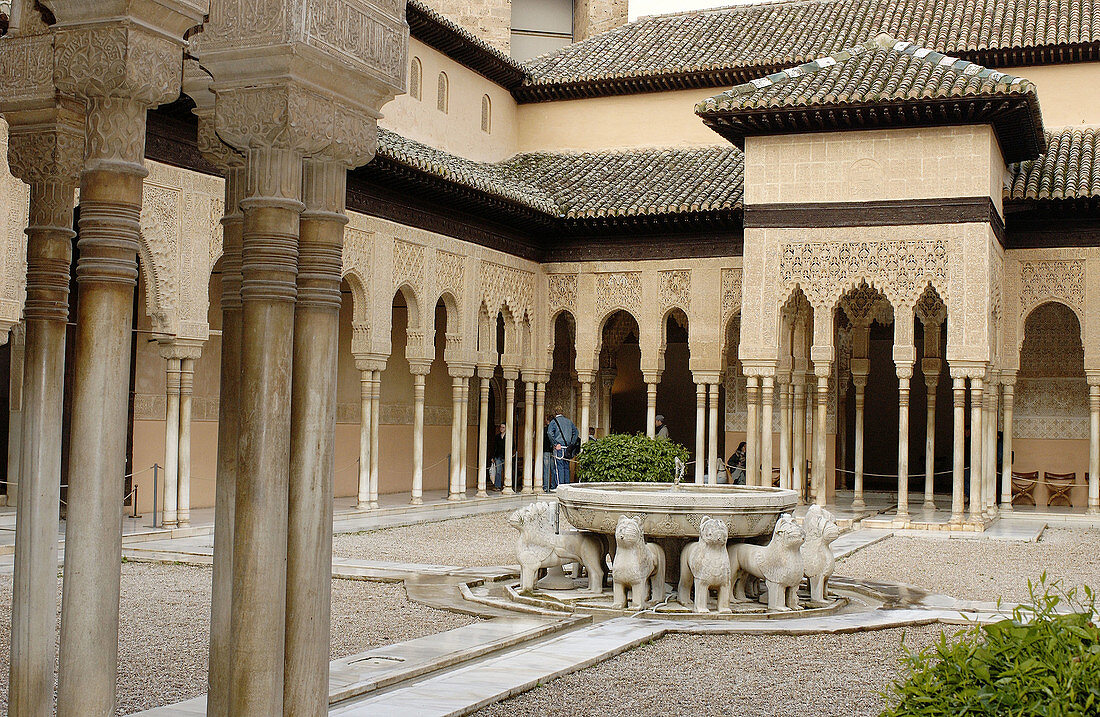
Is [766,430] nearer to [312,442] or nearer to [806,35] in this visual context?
[806,35]

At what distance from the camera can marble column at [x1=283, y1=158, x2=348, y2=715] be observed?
4.39 m

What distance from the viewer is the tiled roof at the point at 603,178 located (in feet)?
65.2

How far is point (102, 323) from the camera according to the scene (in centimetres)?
409

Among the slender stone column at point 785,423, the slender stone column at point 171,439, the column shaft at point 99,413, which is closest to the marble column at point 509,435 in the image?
the slender stone column at point 785,423

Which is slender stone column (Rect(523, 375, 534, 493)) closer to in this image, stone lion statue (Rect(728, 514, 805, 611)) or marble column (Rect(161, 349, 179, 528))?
marble column (Rect(161, 349, 179, 528))

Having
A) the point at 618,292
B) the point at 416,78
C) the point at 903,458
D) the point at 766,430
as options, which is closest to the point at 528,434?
the point at 618,292

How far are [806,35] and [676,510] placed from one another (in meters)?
16.9

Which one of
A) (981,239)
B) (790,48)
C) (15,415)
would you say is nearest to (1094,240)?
(981,239)

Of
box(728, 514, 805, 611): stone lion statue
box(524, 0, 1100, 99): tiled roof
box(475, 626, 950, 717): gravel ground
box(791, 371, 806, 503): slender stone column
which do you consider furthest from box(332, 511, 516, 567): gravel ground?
box(524, 0, 1100, 99): tiled roof

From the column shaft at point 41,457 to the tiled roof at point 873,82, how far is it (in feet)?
45.4

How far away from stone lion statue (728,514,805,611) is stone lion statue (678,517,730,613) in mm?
302

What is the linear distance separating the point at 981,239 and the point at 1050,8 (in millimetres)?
7876

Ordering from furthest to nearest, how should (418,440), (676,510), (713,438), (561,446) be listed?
1. (561,446)
2. (713,438)
3. (418,440)
4. (676,510)

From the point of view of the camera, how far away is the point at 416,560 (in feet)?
42.3
